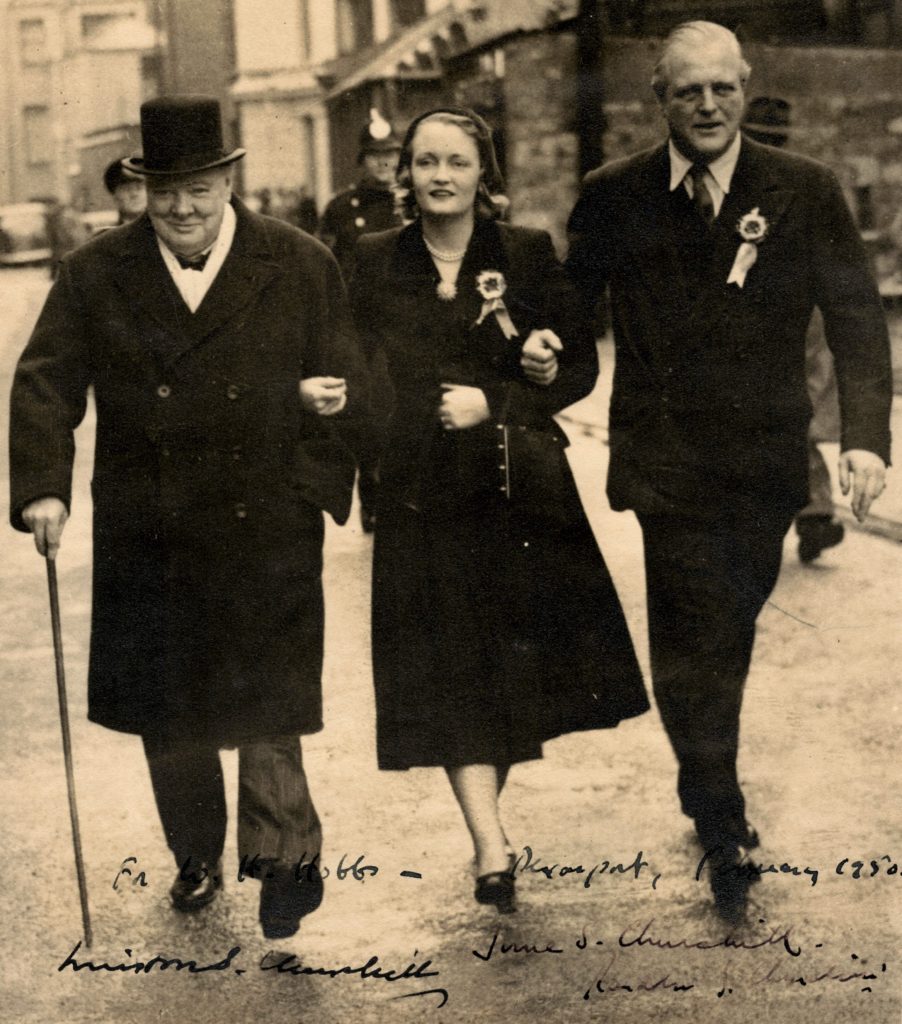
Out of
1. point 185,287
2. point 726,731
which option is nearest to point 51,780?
point 185,287

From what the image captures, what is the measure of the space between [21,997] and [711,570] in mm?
1776

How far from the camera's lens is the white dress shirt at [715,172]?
3.55 meters

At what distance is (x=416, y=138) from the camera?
11.4 feet

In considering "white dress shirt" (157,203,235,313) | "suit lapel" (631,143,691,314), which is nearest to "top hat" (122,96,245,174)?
"white dress shirt" (157,203,235,313)

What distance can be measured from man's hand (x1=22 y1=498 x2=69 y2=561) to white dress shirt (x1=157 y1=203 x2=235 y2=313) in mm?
522

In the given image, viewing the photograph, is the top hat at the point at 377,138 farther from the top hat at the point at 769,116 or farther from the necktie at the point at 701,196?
the necktie at the point at 701,196

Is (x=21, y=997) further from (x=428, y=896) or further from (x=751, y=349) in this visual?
(x=751, y=349)

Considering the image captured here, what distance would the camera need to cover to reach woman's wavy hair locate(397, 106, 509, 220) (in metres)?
3.45

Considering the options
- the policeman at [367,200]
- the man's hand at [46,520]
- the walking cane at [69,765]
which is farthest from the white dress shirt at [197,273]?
the policeman at [367,200]

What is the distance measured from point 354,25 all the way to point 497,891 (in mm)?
2719
